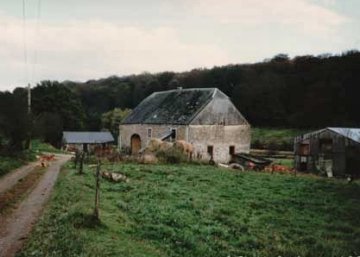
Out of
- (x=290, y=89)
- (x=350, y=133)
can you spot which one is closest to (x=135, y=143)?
(x=350, y=133)

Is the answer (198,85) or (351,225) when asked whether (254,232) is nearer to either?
(351,225)

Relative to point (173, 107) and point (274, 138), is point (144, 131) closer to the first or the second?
point (173, 107)

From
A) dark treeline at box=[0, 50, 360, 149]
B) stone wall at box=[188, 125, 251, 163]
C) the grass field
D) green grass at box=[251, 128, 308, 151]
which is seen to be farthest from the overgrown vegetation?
green grass at box=[251, 128, 308, 151]

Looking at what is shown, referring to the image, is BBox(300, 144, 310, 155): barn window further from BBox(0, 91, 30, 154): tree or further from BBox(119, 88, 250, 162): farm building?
BBox(0, 91, 30, 154): tree

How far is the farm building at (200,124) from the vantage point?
48.2 meters

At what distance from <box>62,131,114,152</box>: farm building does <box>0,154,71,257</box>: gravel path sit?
50.5 metres

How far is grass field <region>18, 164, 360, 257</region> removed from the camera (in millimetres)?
12090

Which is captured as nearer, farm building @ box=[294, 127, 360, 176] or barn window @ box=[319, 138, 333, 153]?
farm building @ box=[294, 127, 360, 176]

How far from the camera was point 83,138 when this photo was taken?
74562mm

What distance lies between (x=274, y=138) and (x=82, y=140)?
94.0 feet

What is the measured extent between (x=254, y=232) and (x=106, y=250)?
5.05 meters

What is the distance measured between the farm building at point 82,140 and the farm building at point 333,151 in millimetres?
37860

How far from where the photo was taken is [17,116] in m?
39.1

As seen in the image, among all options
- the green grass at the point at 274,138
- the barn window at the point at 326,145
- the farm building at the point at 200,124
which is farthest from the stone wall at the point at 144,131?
the green grass at the point at 274,138
